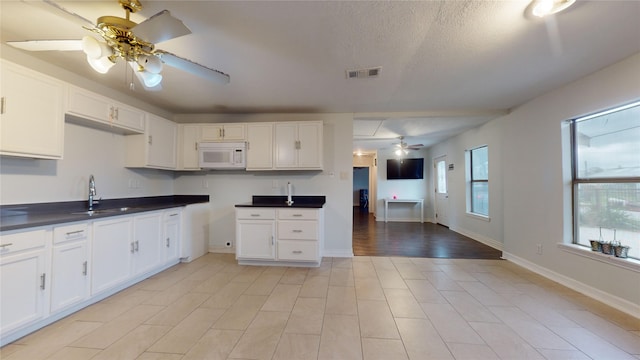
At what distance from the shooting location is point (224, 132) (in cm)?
356

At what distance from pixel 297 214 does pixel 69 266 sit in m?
2.20

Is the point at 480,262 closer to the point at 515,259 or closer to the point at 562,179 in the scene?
the point at 515,259

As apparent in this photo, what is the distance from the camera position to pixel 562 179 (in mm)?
2719

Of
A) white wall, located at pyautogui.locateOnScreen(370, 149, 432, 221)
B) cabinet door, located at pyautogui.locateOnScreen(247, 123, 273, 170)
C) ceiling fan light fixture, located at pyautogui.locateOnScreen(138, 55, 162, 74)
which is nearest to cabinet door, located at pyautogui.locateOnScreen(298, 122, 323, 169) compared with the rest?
cabinet door, located at pyautogui.locateOnScreen(247, 123, 273, 170)

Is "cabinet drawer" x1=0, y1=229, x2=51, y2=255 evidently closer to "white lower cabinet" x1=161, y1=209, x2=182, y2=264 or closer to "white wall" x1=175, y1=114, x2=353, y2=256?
"white lower cabinet" x1=161, y1=209, x2=182, y2=264

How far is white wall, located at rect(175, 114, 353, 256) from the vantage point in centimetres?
373

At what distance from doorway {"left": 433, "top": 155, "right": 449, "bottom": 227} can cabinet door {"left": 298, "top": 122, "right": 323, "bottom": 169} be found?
4338 millimetres

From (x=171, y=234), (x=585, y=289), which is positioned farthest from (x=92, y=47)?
(x=585, y=289)

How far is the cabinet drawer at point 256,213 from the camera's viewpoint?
3.23 metres

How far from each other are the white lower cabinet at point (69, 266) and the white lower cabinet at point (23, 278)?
61mm

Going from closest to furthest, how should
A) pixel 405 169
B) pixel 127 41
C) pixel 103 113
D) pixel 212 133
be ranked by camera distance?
1. pixel 127 41
2. pixel 103 113
3. pixel 212 133
4. pixel 405 169

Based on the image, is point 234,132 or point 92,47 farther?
point 234,132

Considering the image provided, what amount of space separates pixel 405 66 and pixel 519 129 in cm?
233

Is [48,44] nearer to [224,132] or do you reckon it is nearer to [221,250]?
[224,132]
